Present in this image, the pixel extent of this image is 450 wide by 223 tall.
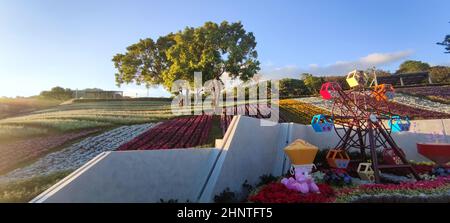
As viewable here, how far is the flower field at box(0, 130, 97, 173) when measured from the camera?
9.73 meters

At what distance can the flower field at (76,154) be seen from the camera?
9270 millimetres

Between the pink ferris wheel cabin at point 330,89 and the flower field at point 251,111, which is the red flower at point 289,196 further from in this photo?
the flower field at point 251,111

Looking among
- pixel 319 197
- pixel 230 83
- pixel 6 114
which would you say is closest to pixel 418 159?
pixel 319 197

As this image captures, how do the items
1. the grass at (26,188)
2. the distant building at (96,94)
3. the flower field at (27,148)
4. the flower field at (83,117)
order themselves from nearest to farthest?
1. the grass at (26,188)
2. the flower field at (27,148)
3. the flower field at (83,117)
4. the distant building at (96,94)

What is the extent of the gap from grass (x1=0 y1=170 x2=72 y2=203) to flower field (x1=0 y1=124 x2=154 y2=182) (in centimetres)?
38

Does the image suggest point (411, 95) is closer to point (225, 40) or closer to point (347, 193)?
point (225, 40)

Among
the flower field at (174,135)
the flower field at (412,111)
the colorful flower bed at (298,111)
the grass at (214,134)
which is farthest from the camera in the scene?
the colorful flower bed at (298,111)

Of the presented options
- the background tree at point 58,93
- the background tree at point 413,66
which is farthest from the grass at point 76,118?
the background tree at point 413,66

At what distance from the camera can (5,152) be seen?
1024 centimetres

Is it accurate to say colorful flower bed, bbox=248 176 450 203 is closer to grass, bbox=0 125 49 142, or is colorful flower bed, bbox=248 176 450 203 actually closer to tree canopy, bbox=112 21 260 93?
grass, bbox=0 125 49 142

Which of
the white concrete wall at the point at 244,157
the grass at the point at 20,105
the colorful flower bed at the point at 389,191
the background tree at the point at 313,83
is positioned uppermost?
the background tree at the point at 313,83

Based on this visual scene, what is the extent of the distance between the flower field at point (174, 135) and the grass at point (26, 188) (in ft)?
9.19

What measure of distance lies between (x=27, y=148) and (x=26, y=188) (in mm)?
2768

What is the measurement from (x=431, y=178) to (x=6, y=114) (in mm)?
15655
